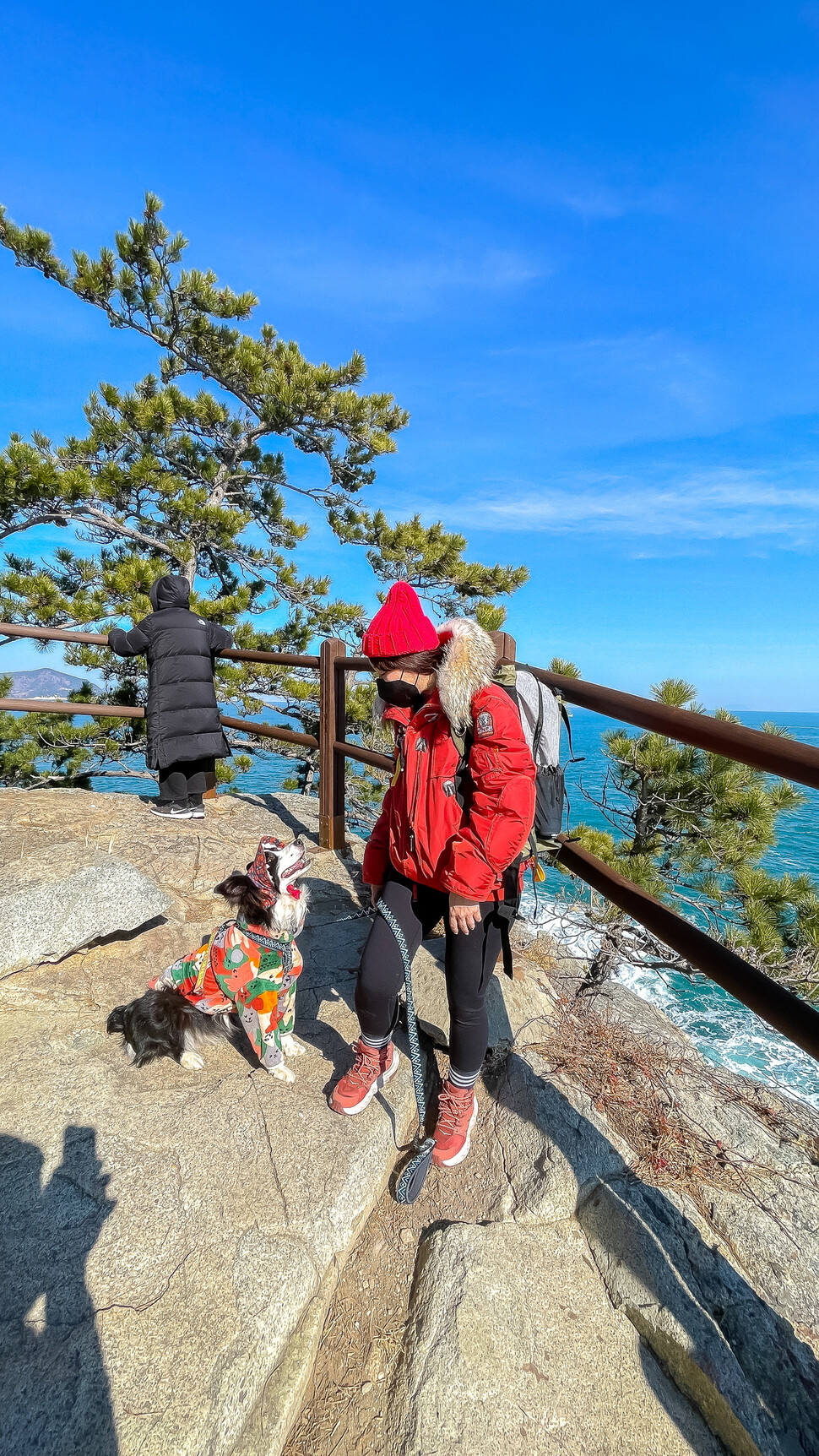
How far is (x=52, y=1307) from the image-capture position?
1.43 metres

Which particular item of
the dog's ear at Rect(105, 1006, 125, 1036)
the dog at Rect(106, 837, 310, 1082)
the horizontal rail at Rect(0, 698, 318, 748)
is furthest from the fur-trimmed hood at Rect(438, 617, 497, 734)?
the horizontal rail at Rect(0, 698, 318, 748)

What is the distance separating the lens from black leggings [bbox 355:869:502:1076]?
6.45ft

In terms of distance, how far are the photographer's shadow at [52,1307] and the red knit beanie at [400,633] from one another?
5.56 ft

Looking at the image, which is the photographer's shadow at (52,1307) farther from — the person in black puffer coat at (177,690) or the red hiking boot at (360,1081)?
the person in black puffer coat at (177,690)

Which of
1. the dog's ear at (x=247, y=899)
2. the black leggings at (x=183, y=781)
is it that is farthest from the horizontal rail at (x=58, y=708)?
the dog's ear at (x=247, y=899)

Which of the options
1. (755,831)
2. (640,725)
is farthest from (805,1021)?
(755,831)

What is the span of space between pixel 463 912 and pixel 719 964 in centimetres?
68

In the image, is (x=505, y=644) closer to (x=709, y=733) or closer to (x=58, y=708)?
(x=709, y=733)

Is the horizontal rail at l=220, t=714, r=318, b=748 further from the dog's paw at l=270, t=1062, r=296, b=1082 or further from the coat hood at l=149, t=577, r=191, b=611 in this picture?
the dog's paw at l=270, t=1062, r=296, b=1082

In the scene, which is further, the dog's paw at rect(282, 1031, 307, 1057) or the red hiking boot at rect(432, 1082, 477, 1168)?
the dog's paw at rect(282, 1031, 307, 1057)

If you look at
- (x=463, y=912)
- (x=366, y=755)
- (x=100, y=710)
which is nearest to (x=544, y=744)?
(x=463, y=912)

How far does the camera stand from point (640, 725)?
72.4 inches

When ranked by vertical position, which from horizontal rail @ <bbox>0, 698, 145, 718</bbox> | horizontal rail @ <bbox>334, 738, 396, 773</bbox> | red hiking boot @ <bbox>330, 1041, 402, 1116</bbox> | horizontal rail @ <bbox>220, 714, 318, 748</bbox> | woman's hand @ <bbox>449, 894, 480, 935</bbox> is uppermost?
horizontal rail @ <bbox>0, 698, 145, 718</bbox>

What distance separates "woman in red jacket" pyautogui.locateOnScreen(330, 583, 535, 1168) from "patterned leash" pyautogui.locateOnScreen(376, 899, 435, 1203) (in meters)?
0.03
